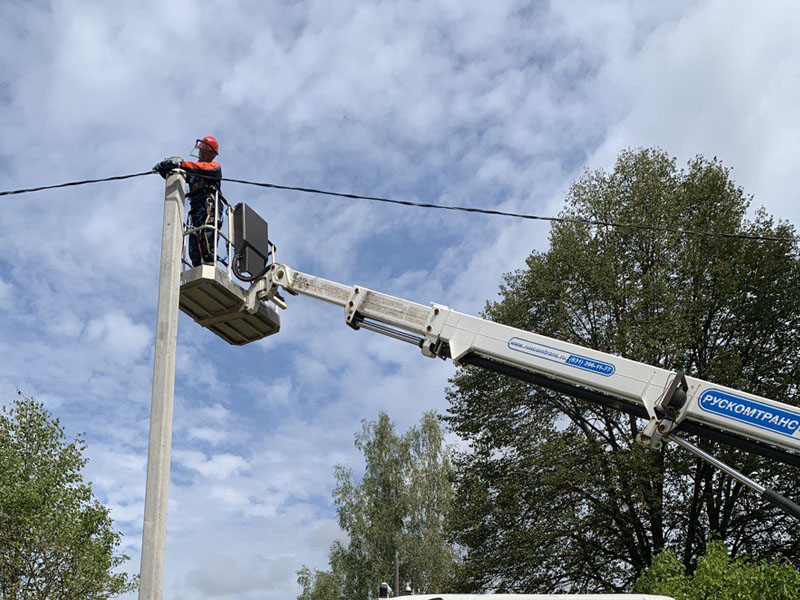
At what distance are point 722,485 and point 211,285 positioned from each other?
18168mm

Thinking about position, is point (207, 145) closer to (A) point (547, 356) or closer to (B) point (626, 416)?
(A) point (547, 356)

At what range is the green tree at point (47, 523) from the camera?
24578 mm

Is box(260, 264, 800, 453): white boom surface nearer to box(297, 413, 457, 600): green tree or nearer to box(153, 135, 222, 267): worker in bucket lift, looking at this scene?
box(153, 135, 222, 267): worker in bucket lift

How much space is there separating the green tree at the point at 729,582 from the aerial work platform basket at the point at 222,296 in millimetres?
11168

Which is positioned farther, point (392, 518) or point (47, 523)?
point (392, 518)

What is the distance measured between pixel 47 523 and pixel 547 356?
20855 millimetres

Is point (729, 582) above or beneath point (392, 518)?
beneath

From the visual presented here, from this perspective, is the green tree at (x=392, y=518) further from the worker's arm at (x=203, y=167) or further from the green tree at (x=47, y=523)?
the worker's arm at (x=203, y=167)

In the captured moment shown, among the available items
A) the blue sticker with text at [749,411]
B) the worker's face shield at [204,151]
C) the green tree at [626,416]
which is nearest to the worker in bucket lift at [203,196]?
the worker's face shield at [204,151]

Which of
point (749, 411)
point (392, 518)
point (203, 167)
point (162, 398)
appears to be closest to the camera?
point (162, 398)

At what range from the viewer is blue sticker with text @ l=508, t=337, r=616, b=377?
931 centimetres

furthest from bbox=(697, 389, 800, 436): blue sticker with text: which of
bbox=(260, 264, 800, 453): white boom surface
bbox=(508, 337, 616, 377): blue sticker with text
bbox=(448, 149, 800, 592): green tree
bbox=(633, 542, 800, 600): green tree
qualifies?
bbox=(448, 149, 800, 592): green tree

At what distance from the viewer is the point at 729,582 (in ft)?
54.7

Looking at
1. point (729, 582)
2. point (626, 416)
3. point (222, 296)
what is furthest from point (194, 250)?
point (626, 416)
